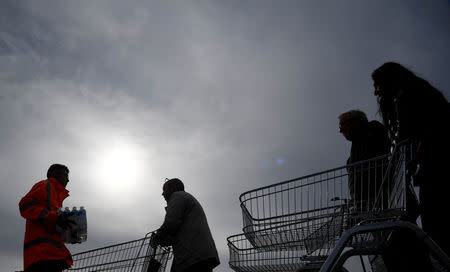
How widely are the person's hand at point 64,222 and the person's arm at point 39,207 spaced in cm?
4

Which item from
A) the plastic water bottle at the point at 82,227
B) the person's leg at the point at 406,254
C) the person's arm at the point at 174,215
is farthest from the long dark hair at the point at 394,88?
the plastic water bottle at the point at 82,227

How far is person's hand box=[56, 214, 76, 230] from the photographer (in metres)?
3.87

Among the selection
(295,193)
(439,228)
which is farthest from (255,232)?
(439,228)

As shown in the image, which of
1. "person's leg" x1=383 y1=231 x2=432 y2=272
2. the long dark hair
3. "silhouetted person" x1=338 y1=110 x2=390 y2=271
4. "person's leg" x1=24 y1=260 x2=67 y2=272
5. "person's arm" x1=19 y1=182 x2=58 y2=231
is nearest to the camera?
the long dark hair

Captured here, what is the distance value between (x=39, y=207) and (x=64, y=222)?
34 centimetres

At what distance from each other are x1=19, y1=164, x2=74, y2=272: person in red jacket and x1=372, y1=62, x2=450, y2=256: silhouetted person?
3.66 meters

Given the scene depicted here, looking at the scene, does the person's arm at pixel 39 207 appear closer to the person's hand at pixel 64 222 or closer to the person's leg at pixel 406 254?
the person's hand at pixel 64 222

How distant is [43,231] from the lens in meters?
3.84

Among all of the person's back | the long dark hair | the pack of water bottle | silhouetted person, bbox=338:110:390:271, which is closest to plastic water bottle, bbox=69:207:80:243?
the pack of water bottle

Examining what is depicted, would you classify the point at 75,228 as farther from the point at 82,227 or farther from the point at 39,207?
the point at 39,207

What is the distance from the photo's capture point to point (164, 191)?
4613 millimetres

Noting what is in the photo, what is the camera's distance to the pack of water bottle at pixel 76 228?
3902 millimetres

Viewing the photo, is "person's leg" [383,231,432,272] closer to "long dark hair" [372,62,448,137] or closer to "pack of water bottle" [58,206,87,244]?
"long dark hair" [372,62,448,137]

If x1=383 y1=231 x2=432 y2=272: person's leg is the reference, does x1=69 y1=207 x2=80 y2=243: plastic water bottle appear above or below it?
above
